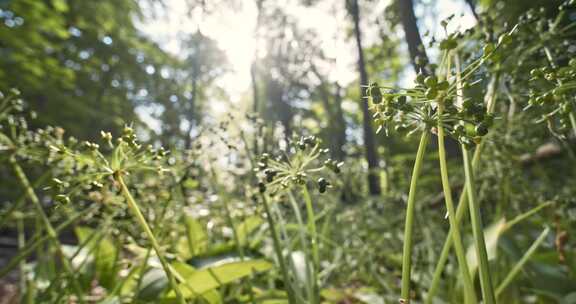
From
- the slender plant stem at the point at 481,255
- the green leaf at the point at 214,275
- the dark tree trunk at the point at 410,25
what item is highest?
the dark tree trunk at the point at 410,25

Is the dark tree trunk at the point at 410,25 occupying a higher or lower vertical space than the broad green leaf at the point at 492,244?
higher

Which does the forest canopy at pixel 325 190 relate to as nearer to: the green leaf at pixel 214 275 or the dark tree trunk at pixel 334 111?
the green leaf at pixel 214 275

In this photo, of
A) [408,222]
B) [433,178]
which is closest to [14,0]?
[433,178]

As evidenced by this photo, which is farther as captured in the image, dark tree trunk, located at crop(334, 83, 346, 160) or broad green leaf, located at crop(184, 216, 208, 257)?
dark tree trunk, located at crop(334, 83, 346, 160)

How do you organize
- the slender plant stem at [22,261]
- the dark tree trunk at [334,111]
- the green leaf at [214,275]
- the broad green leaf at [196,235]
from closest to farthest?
the green leaf at [214,275]
the slender plant stem at [22,261]
the broad green leaf at [196,235]
the dark tree trunk at [334,111]

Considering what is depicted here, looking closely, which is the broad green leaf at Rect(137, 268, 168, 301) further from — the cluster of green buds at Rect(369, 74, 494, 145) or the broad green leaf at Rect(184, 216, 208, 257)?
the cluster of green buds at Rect(369, 74, 494, 145)

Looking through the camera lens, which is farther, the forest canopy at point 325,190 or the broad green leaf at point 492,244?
the broad green leaf at point 492,244

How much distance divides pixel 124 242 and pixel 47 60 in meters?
7.01

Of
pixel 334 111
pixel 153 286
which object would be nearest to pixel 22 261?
pixel 153 286

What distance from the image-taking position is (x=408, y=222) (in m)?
0.88

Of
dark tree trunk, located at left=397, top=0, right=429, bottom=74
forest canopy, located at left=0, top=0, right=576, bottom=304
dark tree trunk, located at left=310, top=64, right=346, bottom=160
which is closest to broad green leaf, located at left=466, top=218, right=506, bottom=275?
forest canopy, located at left=0, top=0, right=576, bottom=304

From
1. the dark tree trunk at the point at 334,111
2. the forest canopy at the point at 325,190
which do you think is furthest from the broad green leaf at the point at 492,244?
the dark tree trunk at the point at 334,111

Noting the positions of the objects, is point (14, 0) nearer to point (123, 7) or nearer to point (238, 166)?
point (123, 7)

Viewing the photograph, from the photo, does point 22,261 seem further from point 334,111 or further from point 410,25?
point 334,111
